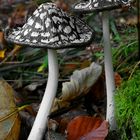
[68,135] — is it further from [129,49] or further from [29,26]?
[129,49]

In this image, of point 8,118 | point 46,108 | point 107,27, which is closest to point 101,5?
point 107,27

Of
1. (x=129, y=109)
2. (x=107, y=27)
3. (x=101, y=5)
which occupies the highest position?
(x=101, y=5)

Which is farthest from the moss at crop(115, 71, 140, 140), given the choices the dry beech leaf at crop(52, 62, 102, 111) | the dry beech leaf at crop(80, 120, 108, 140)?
the dry beech leaf at crop(52, 62, 102, 111)

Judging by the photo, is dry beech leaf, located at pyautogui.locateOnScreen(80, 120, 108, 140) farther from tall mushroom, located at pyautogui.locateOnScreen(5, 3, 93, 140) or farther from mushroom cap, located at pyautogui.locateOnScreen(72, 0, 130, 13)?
mushroom cap, located at pyautogui.locateOnScreen(72, 0, 130, 13)

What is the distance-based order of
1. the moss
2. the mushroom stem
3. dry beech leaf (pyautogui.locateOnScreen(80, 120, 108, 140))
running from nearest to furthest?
the moss
dry beech leaf (pyautogui.locateOnScreen(80, 120, 108, 140))
the mushroom stem

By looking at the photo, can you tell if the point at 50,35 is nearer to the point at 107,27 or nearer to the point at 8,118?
the point at 107,27

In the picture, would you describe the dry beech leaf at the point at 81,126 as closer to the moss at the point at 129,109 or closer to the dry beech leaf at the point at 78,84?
the moss at the point at 129,109
